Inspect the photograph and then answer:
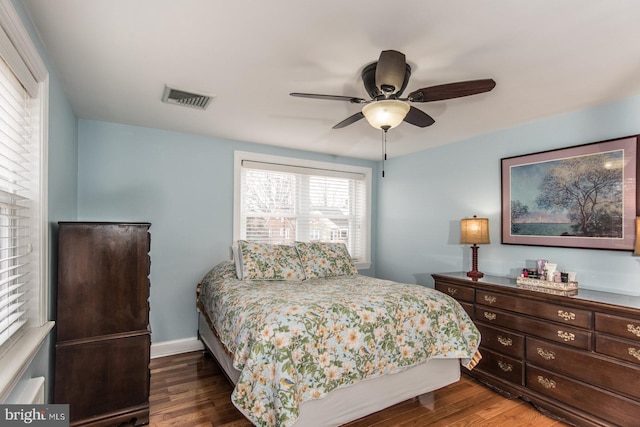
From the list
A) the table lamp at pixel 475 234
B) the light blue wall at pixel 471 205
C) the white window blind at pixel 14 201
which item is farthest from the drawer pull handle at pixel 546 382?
the white window blind at pixel 14 201

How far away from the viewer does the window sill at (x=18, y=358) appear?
120cm

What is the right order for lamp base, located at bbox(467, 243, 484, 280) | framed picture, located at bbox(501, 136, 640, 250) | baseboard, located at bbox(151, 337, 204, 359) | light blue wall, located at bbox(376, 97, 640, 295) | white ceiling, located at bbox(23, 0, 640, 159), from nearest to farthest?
white ceiling, located at bbox(23, 0, 640, 159), framed picture, located at bbox(501, 136, 640, 250), light blue wall, located at bbox(376, 97, 640, 295), lamp base, located at bbox(467, 243, 484, 280), baseboard, located at bbox(151, 337, 204, 359)

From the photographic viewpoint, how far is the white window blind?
1411 millimetres

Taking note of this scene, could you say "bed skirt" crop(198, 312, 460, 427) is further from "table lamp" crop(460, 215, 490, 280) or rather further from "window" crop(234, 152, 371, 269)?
"window" crop(234, 152, 371, 269)

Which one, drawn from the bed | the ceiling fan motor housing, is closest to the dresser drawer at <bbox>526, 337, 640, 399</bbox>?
the bed

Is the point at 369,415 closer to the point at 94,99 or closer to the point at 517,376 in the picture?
the point at 517,376

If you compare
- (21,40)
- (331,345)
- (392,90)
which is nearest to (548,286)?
(331,345)

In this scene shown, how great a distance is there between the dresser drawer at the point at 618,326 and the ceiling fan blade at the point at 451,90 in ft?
5.39

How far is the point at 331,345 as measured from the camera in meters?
1.97

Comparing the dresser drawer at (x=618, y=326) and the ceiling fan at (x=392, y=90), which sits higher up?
the ceiling fan at (x=392, y=90)

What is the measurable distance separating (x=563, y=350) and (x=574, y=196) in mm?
1235

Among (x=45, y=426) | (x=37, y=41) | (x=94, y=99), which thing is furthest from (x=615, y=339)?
(x=94, y=99)

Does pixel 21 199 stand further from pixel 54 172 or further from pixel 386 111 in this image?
pixel 386 111

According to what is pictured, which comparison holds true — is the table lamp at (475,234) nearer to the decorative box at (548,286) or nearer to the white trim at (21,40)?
the decorative box at (548,286)
